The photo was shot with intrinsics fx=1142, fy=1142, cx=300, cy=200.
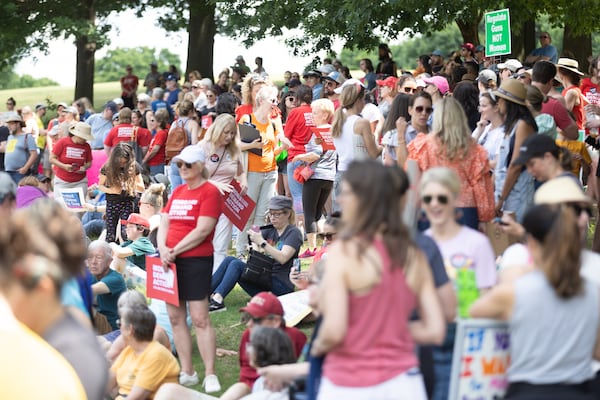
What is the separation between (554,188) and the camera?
6.08 meters

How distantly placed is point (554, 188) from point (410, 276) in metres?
1.48

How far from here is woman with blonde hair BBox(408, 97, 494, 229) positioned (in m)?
8.03

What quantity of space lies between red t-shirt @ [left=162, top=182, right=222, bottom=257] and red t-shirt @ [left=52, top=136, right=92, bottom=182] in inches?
296

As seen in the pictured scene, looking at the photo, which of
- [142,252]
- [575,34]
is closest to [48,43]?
[575,34]

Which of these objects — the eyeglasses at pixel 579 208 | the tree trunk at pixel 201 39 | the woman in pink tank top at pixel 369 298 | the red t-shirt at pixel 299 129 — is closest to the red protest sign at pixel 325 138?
the red t-shirt at pixel 299 129

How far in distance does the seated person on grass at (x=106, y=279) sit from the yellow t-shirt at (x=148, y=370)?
1.64m

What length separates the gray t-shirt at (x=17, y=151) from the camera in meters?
19.6

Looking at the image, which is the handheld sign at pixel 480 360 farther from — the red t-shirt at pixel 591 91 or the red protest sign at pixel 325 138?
the red protest sign at pixel 325 138

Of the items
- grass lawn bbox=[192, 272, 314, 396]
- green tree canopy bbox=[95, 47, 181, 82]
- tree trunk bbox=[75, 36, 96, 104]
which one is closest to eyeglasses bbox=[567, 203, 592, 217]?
grass lawn bbox=[192, 272, 314, 396]

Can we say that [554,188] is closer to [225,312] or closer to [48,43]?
[225,312]

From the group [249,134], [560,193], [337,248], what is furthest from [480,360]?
[249,134]

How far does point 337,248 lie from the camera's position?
480cm

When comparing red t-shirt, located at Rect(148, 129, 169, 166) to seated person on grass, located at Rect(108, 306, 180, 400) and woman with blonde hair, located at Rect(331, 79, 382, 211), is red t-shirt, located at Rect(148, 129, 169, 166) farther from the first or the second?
seated person on grass, located at Rect(108, 306, 180, 400)

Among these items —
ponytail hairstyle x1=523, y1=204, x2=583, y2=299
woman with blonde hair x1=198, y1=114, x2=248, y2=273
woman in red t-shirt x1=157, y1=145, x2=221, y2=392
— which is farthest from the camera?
woman with blonde hair x1=198, y1=114, x2=248, y2=273
